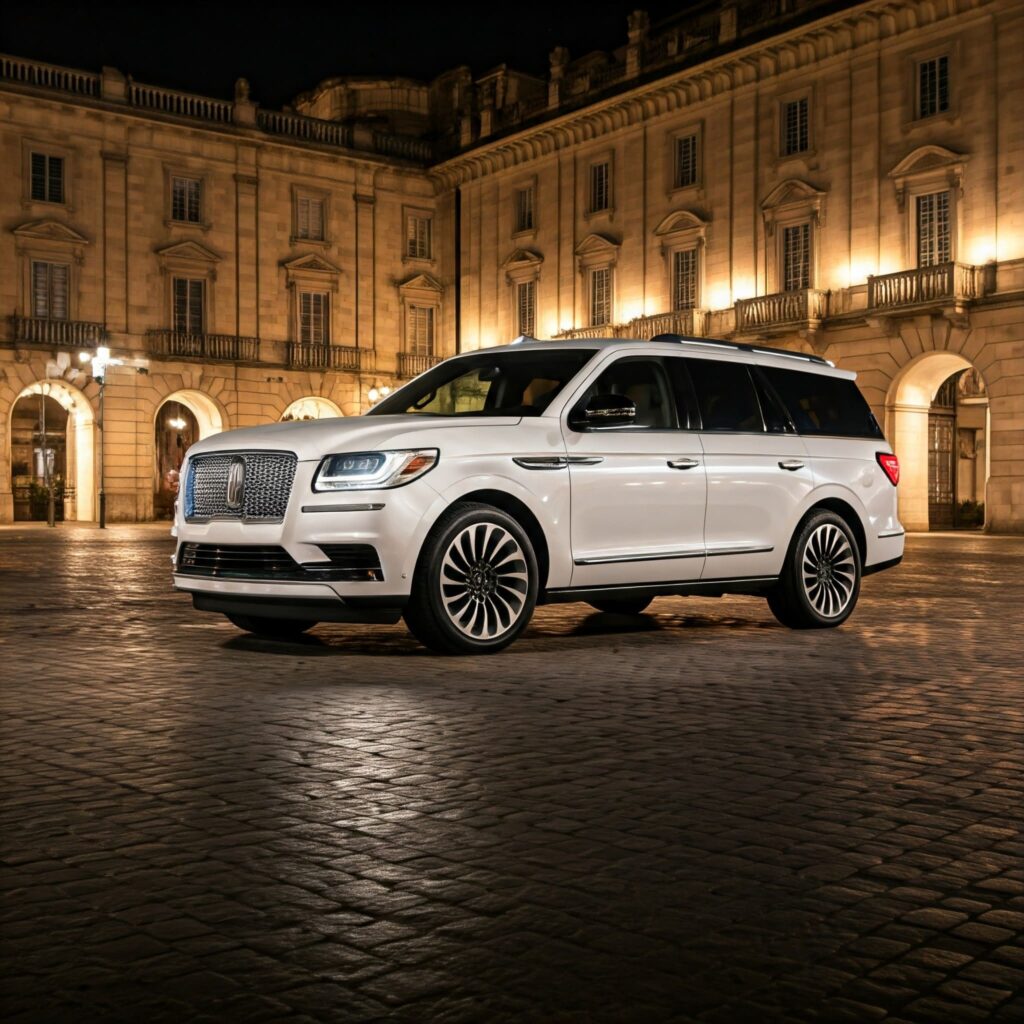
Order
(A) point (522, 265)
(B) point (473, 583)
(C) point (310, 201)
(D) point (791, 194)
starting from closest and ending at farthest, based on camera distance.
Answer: (B) point (473, 583) < (D) point (791, 194) < (A) point (522, 265) < (C) point (310, 201)

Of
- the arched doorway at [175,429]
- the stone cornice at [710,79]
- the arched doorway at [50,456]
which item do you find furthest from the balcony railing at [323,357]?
the stone cornice at [710,79]

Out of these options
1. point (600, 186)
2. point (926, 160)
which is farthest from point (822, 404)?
point (600, 186)

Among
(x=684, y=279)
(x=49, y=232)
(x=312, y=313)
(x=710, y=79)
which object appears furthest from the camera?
(x=312, y=313)

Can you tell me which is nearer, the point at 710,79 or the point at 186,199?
the point at 710,79

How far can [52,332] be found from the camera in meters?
44.6

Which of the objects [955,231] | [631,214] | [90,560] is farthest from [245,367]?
[90,560]

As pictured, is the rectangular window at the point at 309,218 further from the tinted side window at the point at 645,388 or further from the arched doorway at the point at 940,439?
the tinted side window at the point at 645,388

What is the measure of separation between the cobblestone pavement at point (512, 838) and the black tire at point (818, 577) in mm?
1854

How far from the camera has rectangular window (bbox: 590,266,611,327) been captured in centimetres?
4731

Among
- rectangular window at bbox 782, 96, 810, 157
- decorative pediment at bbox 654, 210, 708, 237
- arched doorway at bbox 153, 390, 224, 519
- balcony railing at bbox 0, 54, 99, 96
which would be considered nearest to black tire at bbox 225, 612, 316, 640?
rectangular window at bbox 782, 96, 810, 157

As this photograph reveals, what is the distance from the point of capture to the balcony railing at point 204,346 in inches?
1849

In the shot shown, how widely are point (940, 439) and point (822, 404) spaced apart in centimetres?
3095

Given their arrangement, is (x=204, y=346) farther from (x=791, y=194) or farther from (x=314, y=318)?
(x=791, y=194)

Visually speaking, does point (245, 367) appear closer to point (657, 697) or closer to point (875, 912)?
point (657, 697)
